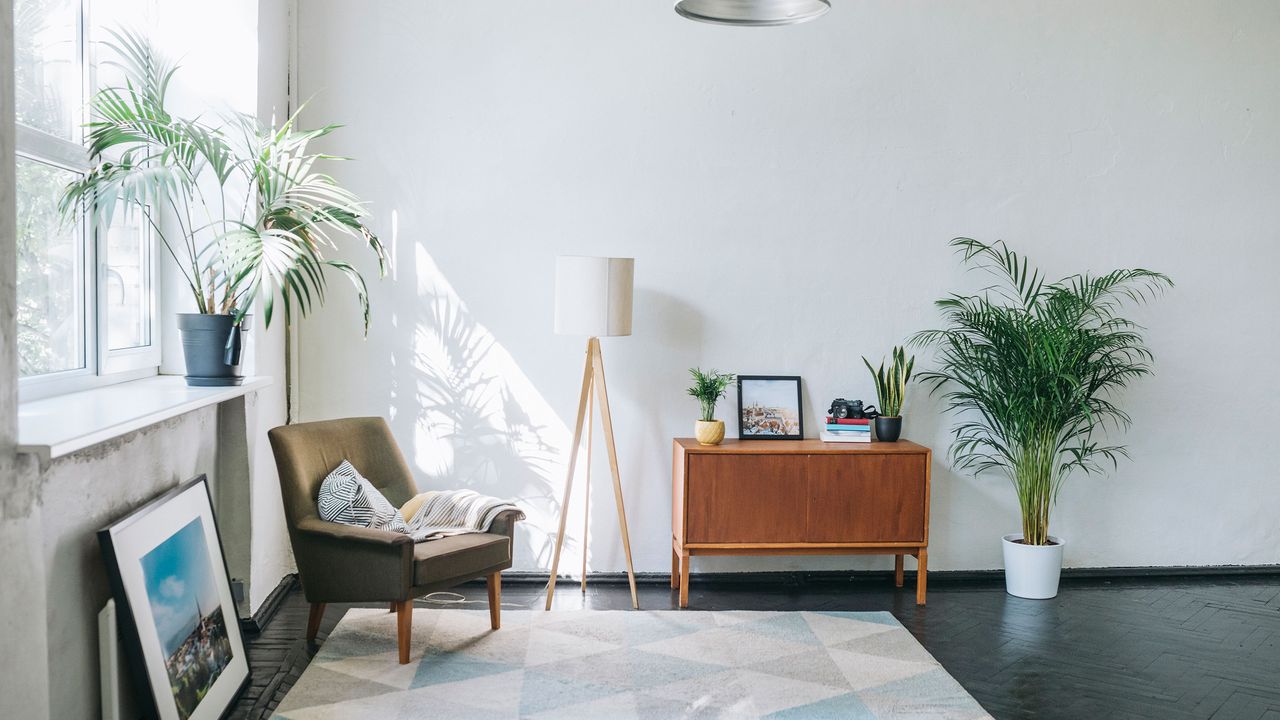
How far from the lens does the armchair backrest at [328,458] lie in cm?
408

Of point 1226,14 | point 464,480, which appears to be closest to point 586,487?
point 464,480

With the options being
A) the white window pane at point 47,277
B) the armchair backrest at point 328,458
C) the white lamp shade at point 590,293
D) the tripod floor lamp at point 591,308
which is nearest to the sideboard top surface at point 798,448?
the tripod floor lamp at point 591,308

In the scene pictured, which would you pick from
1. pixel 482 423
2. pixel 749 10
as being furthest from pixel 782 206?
pixel 749 10

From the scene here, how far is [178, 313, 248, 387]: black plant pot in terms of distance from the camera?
377cm

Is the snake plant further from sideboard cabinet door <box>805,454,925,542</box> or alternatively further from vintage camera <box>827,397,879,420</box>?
sideboard cabinet door <box>805,454,925,542</box>

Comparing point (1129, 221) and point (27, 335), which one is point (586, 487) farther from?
point (1129, 221)

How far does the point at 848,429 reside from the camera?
514 cm

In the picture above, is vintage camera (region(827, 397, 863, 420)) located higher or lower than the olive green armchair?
higher

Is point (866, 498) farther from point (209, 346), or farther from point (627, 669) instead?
point (209, 346)

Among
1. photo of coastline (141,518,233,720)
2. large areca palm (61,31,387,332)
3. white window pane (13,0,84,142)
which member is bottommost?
photo of coastline (141,518,233,720)

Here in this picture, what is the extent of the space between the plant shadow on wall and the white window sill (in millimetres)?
1198

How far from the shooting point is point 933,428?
552 centimetres

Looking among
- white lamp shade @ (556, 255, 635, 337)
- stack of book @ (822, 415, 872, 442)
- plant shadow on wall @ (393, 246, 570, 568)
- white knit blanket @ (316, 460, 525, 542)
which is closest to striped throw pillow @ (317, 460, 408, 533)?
white knit blanket @ (316, 460, 525, 542)

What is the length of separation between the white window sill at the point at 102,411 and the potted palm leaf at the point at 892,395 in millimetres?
3106
